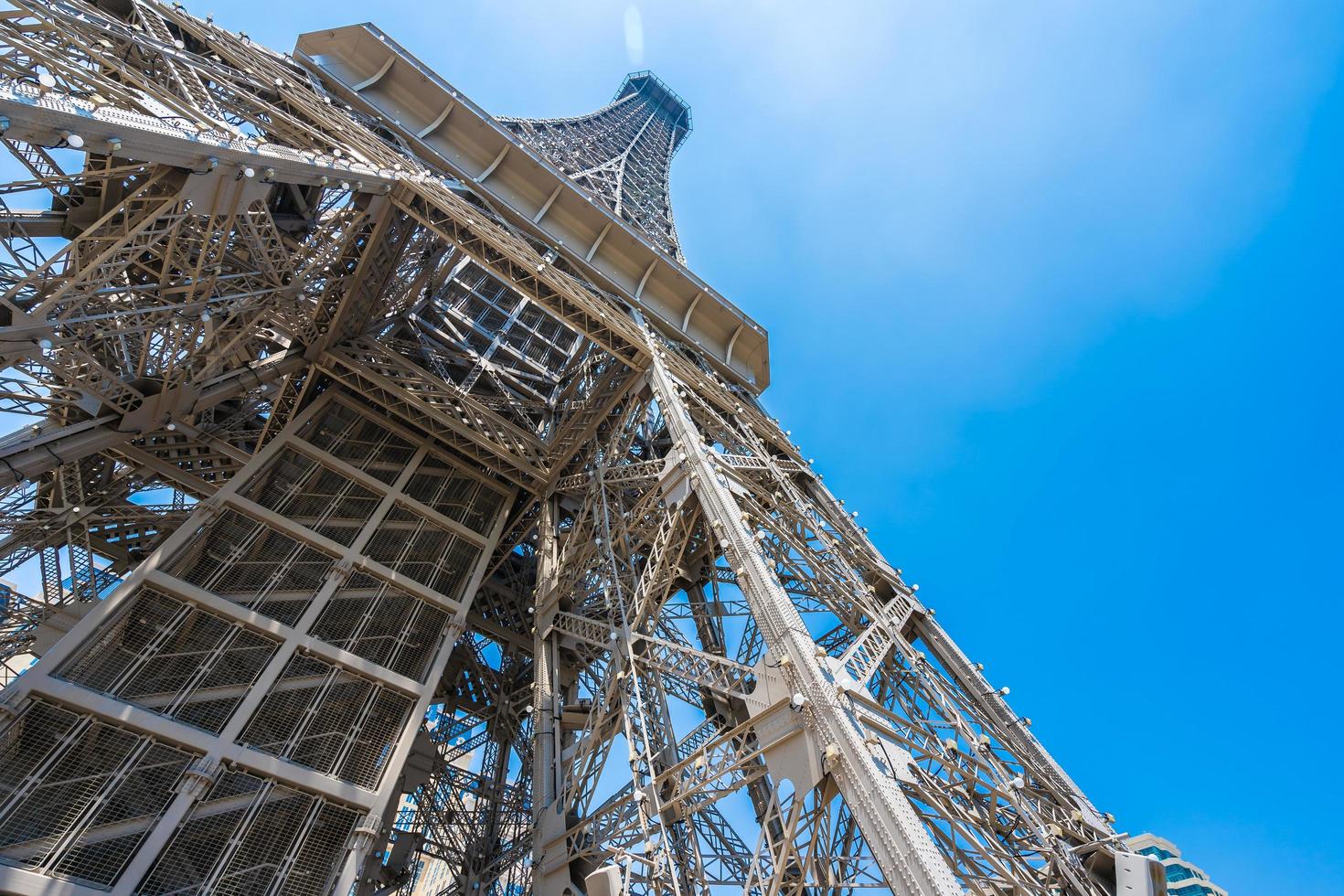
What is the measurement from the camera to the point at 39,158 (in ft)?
24.9

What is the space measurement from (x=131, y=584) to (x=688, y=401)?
800 cm

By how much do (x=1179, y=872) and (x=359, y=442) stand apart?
67652mm

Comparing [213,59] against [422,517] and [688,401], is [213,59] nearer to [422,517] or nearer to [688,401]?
[422,517]

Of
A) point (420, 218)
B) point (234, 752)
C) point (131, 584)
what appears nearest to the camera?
point (234, 752)

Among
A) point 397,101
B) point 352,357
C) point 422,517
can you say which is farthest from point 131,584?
point 397,101

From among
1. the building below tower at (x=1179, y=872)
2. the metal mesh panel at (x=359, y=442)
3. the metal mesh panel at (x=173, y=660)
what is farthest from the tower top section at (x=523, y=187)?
the building below tower at (x=1179, y=872)

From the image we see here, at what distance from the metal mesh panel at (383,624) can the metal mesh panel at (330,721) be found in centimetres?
54

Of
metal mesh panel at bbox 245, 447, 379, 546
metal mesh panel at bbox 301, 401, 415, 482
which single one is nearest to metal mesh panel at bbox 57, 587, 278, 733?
metal mesh panel at bbox 245, 447, 379, 546

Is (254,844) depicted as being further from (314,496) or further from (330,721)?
(314,496)

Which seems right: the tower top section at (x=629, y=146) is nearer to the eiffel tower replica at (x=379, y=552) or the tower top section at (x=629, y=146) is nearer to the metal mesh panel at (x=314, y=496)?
the eiffel tower replica at (x=379, y=552)

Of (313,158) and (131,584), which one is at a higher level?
(313,158)

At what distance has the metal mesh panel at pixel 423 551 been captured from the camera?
12.2m

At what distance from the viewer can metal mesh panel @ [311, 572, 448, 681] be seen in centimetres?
1055

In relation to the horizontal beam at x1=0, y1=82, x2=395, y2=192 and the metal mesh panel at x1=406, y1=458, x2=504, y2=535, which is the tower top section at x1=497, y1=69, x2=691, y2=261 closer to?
the metal mesh panel at x1=406, y1=458, x2=504, y2=535
